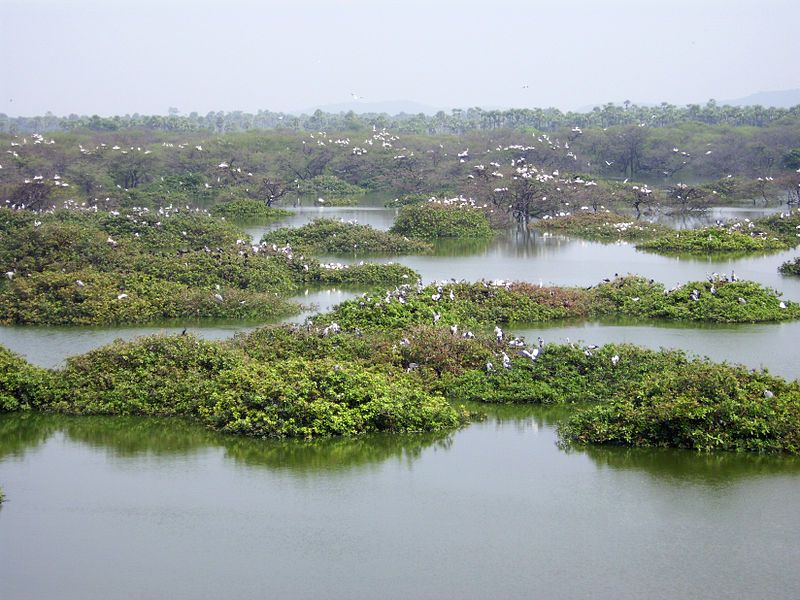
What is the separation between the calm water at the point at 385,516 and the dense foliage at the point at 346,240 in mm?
15943

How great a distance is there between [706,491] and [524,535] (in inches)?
95.5

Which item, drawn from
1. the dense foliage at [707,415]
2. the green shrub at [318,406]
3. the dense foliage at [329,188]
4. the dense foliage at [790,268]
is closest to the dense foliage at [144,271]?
the green shrub at [318,406]

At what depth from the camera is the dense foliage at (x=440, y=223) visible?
3291 centimetres

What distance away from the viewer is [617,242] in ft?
106

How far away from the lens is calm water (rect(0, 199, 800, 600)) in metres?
9.25

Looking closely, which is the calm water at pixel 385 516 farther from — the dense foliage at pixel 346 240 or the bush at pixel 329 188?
the bush at pixel 329 188

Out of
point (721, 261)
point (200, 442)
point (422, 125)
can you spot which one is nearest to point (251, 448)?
point (200, 442)

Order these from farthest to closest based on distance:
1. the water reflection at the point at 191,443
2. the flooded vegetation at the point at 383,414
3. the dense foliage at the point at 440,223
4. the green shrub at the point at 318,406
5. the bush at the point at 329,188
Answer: the bush at the point at 329,188, the dense foliage at the point at 440,223, the green shrub at the point at 318,406, the water reflection at the point at 191,443, the flooded vegetation at the point at 383,414

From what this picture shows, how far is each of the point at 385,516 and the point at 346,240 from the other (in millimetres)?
19474

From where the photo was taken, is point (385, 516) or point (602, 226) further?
point (602, 226)

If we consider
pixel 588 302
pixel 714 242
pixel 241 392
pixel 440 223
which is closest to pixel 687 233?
pixel 714 242

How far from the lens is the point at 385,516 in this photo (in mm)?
10656

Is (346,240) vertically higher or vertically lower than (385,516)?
higher

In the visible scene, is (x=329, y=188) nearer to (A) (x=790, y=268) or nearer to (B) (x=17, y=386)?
(A) (x=790, y=268)
